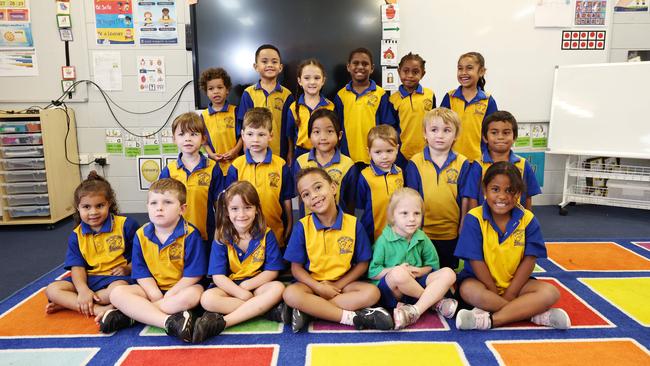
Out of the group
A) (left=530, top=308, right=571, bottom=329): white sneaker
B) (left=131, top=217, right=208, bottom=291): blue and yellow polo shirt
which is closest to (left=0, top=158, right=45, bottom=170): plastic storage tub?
(left=131, top=217, right=208, bottom=291): blue and yellow polo shirt

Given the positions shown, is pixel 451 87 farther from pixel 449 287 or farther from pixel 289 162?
pixel 449 287

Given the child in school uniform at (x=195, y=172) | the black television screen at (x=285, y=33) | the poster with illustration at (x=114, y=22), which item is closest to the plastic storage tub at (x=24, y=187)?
the poster with illustration at (x=114, y=22)

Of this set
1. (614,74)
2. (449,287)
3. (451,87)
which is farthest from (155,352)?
(614,74)

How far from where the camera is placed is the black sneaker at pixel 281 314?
1827 millimetres

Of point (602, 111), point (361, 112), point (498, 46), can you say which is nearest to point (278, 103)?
point (361, 112)

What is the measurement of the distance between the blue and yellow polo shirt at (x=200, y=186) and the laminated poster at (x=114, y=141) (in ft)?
5.56

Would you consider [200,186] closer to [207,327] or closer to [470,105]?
[207,327]

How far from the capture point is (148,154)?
3848 mm

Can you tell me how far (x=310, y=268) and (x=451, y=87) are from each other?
2.43 meters

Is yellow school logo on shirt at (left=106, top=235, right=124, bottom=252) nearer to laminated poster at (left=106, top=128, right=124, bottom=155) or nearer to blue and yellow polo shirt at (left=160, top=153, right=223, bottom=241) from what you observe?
blue and yellow polo shirt at (left=160, top=153, right=223, bottom=241)

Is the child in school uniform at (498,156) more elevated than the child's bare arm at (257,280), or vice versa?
the child in school uniform at (498,156)

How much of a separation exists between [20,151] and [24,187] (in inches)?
12.2

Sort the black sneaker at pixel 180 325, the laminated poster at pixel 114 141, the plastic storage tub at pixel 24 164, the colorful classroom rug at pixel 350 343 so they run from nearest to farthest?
the colorful classroom rug at pixel 350 343 < the black sneaker at pixel 180 325 < the plastic storage tub at pixel 24 164 < the laminated poster at pixel 114 141

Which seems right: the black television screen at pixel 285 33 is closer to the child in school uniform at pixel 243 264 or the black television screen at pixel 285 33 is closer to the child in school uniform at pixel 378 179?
the child in school uniform at pixel 378 179
